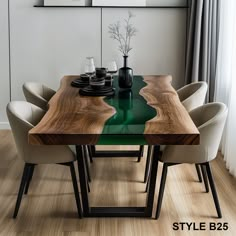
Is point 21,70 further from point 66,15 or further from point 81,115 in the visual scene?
point 81,115

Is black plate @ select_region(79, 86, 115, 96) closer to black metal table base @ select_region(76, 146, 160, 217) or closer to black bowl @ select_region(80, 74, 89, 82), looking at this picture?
black bowl @ select_region(80, 74, 89, 82)

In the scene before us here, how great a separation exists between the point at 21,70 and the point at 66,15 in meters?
0.78

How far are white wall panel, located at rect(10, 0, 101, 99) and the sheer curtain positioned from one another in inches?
55.9

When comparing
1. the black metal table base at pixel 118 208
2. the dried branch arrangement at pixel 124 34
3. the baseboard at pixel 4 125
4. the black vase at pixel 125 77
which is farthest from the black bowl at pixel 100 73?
the baseboard at pixel 4 125

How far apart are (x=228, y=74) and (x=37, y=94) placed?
179 cm

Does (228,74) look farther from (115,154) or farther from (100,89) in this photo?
(100,89)

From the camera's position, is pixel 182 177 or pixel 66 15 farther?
pixel 66 15

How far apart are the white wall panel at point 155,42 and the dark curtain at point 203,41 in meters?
0.25

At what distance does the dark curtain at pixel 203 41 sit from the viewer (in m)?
5.60

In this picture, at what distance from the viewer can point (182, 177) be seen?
4727 millimetres

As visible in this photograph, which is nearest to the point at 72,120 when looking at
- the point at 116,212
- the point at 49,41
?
the point at 116,212

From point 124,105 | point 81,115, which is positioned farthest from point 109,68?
point 81,115

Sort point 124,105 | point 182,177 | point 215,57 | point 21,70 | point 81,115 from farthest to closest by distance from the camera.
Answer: point 21,70 < point 215,57 < point 182,177 < point 124,105 < point 81,115

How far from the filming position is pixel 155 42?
19.8 feet
